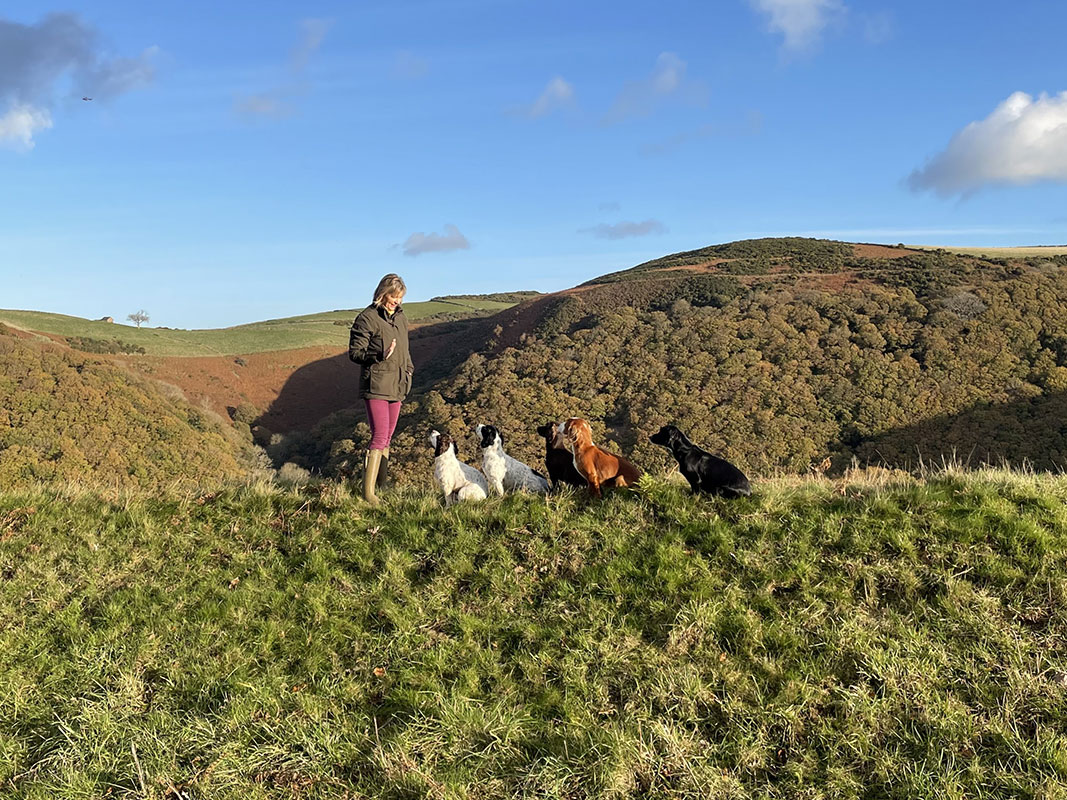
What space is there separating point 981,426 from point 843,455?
6.45m

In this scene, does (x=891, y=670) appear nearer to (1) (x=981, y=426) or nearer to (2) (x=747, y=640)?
(2) (x=747, y=640)

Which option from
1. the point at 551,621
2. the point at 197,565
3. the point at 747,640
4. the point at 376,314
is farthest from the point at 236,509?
the point at 747,640

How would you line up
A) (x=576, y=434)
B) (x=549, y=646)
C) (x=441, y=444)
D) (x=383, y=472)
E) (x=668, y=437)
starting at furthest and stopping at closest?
(x=383, y=472), (x=441, y=444), (x=576, y=434), (x=668, y=437), (x=549, y=646)

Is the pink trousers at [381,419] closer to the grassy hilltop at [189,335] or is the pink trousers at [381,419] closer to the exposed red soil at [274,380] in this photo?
the exposed red soil at [274,380]

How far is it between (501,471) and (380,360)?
5.10 feet

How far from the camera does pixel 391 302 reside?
6.27m

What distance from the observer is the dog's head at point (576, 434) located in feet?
20.1

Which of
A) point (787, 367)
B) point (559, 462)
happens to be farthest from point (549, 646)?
point (787, 367)

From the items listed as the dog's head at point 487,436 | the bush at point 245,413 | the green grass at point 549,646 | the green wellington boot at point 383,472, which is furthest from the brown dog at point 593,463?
the bush at point 245,413

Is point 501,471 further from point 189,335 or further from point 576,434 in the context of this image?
point 189,335

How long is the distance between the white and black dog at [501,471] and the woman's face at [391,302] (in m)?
1.41

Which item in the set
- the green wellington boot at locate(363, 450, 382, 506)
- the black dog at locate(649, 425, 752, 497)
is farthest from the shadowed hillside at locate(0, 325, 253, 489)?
the black dog at locate(649, 425, 752, 497)

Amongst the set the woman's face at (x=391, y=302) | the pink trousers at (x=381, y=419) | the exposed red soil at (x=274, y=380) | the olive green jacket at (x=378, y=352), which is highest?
the woman's face at (x=391, y=302)

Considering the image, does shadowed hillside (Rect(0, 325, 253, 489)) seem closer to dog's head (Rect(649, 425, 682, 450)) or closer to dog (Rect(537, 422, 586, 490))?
dog (Rect(537, 422, 586, 490))
